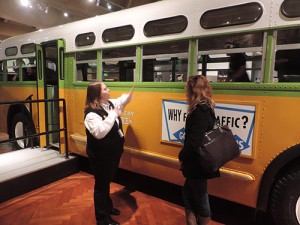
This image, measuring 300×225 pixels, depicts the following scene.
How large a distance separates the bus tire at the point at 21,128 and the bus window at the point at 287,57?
4.31 meters

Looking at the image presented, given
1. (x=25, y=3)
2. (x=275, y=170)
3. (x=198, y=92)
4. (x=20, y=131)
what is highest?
(x=25, y=3)

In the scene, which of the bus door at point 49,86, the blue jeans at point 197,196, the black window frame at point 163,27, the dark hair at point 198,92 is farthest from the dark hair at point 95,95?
the bus door at point 49,86

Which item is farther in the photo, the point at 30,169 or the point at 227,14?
the point at 30,169

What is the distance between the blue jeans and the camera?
2.05 meters

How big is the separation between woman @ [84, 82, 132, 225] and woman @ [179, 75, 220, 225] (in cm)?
72

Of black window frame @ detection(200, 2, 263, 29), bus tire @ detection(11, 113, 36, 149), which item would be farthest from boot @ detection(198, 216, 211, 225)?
bus tire @ detection(11, 113, 36, 149)

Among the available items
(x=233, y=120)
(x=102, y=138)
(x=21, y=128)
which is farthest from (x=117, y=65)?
(x=21, y=128)

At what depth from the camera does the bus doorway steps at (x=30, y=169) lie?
322 cm

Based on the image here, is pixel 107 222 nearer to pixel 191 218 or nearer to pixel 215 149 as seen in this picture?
pixel 191 218

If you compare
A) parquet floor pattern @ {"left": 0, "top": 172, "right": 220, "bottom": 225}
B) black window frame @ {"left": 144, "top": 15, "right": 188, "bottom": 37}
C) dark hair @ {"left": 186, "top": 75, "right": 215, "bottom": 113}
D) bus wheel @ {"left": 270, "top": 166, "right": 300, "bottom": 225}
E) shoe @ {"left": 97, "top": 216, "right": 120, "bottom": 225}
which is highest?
black window frame @ {"left": 144, "top": 15, "right": 188, "bottom": 37}

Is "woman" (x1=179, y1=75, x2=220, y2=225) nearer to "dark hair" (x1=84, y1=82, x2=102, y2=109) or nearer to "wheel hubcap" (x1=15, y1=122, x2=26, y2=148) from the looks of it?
"dark hair" (x1=84, y1=82, x2=102, y2=109)

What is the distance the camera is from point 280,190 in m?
2.21

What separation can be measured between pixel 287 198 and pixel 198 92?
128 cm

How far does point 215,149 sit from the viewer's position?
6.24ft
